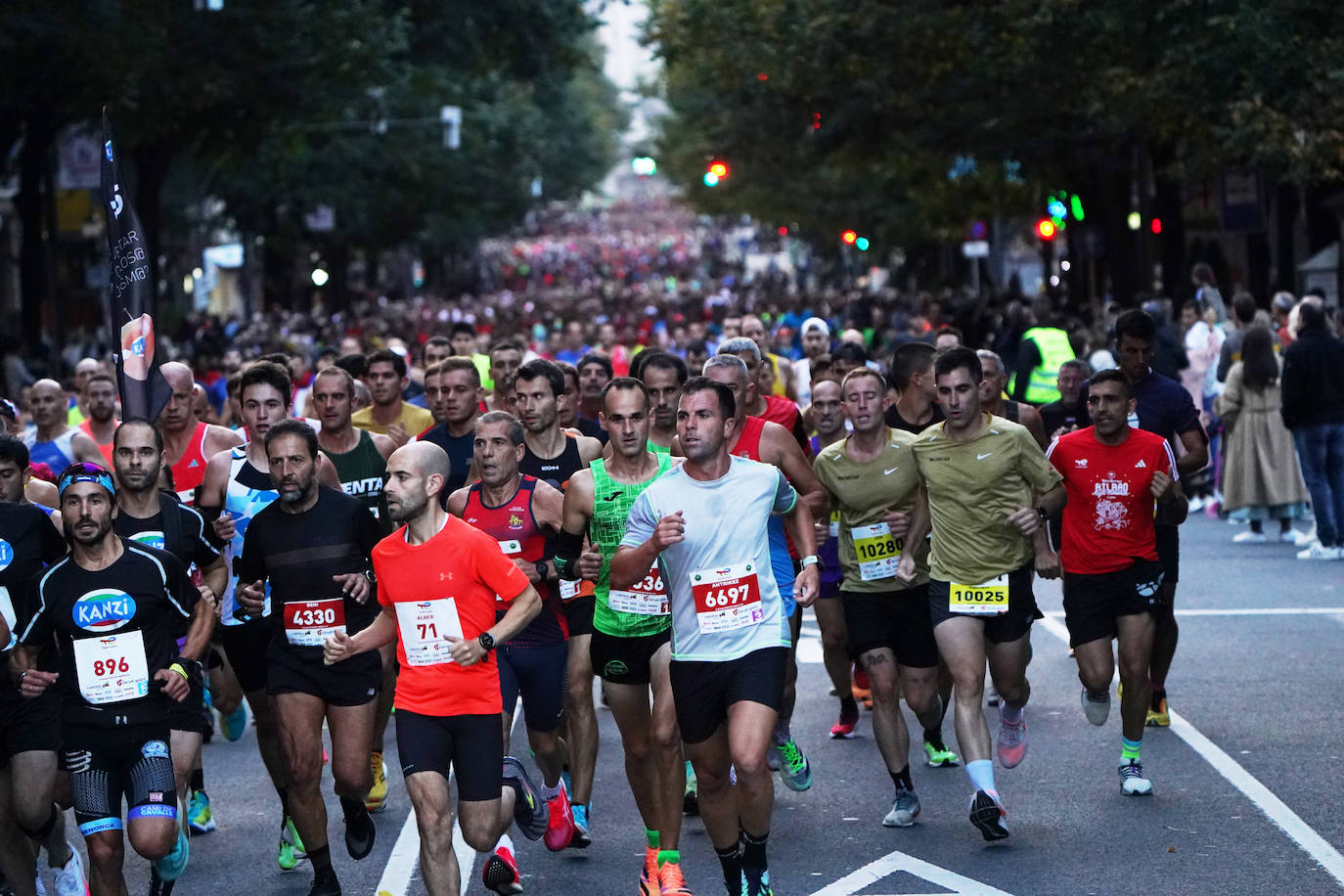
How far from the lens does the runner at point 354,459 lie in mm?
9648

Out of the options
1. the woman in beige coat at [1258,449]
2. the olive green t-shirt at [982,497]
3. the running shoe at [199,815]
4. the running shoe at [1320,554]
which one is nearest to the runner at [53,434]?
the running shoe at [199,815]

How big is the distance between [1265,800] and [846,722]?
250cm

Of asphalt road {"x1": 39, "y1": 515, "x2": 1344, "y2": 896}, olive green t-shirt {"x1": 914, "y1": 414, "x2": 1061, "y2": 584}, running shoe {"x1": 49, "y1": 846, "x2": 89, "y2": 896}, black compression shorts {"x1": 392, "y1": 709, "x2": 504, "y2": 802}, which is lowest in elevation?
asphalt road {"x1": 39, "y1": 515, "x2": 1344, "y2": 896}

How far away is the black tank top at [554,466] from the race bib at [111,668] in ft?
7.93

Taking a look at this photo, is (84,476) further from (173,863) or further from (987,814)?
(987,814)

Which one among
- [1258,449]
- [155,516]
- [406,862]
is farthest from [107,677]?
→ [1258,449]

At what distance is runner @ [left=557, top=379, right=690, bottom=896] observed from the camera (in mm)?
→ 8047

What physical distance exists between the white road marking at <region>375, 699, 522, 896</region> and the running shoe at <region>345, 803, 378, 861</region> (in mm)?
168

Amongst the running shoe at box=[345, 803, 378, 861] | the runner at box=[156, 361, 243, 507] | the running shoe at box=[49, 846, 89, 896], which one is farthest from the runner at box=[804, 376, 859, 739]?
the running shoe at box=[49, 846, 89, 896]

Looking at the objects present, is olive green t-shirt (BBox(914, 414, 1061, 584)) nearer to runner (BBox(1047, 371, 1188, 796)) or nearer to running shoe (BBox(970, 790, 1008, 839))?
runner (BBox(1047, 371, 1188, 796))

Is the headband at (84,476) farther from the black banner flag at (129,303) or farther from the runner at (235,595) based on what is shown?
the black banner flag at (129,303)

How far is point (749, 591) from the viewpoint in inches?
287

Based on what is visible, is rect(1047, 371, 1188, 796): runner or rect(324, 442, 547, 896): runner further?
rect(1047, 371, 1188, 796): runner

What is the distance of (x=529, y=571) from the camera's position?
27.0 ft
